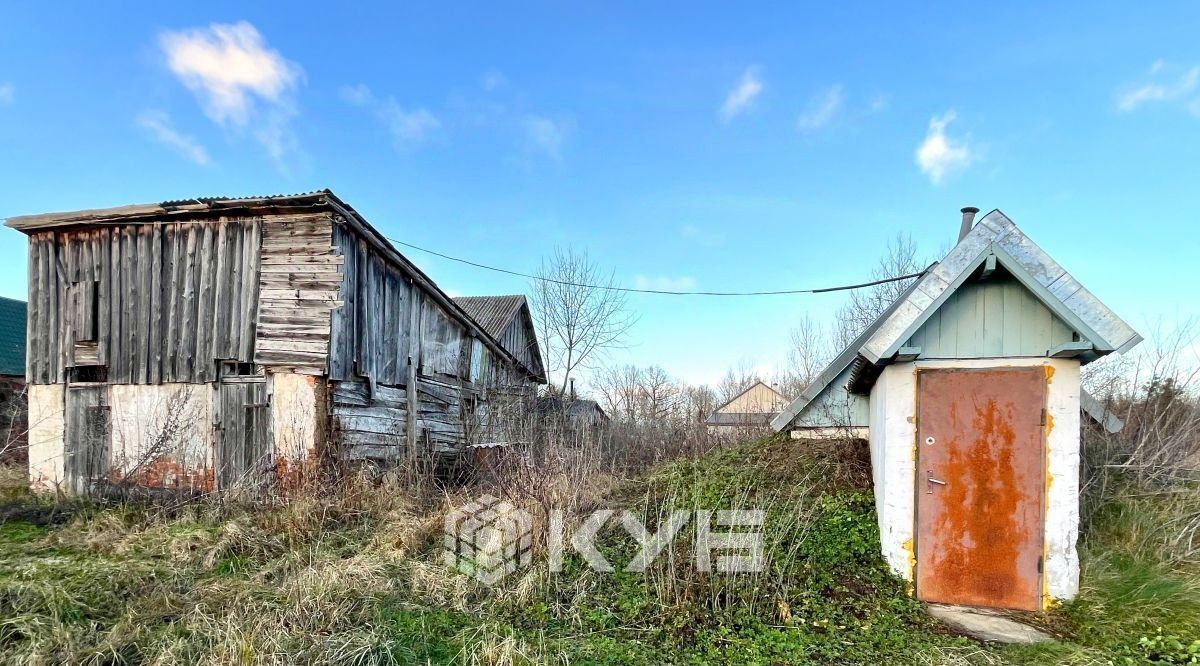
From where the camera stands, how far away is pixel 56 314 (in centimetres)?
1113

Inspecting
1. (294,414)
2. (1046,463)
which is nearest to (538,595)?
(1046,463)

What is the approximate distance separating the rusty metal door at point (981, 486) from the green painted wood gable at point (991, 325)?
216mm

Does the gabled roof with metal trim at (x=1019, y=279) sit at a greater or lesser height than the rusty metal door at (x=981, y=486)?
greater

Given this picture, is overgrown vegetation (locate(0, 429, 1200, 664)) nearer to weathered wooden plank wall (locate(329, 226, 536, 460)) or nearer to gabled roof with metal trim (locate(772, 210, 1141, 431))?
gabled roof with metal trim (locate(772, 210, 1141, 431))

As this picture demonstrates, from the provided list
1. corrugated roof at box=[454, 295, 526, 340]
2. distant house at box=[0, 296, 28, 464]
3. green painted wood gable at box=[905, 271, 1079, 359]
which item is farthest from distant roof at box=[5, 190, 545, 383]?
corrugated roof at box=[454, 295, 526, 340]

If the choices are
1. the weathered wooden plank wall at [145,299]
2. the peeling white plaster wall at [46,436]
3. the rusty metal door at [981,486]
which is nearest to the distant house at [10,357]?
the peeling white plaster wall at [46,436]

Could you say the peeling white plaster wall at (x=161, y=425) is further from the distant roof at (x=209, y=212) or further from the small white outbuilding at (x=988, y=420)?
the small white outbuilding at (x=988, y=420)

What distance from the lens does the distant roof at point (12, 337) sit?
20172 millimetres

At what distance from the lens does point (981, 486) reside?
5656 millimetres

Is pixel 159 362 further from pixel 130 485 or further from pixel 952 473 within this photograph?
pixel 952 473

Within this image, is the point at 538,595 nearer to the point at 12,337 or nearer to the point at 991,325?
the point at 991,325

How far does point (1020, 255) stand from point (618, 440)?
32.6 feet

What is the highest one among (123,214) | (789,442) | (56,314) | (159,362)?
(123,214)

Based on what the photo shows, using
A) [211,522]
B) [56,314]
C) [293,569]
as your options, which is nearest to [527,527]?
[293,569]
